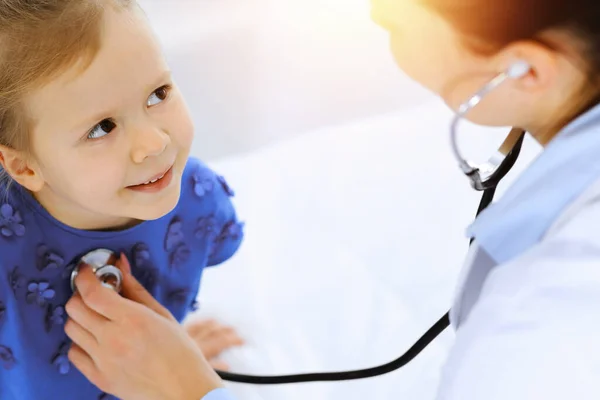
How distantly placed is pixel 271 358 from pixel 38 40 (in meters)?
0.74

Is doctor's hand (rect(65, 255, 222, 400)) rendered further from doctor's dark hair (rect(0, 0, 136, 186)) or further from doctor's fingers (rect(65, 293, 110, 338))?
doctor's dark hair (rect(0, 0, 136, 186))

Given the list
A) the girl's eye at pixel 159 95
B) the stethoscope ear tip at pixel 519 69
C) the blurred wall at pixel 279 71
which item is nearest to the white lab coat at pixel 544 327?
the stethoscope ear tip at pixel 519 69

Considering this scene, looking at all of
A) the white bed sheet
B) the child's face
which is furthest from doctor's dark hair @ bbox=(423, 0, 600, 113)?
the white bed sheet

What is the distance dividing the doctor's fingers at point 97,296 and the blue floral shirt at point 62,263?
0.02m

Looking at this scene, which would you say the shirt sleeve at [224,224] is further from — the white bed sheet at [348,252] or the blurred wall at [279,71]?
the blurred wall at [279,71]

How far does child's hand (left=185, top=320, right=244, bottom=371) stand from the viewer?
126 centimetres

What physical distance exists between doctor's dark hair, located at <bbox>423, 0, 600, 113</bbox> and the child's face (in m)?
0.31

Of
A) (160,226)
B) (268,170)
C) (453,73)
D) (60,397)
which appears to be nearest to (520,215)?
(453,73)

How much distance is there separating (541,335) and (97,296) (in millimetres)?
520

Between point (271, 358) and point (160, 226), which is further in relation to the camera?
point (271, 358)

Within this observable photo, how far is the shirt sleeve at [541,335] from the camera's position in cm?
56

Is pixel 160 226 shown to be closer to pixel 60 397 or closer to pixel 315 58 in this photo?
pixel 60 397

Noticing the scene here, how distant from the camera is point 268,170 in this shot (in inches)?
61.2

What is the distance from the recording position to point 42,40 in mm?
708
